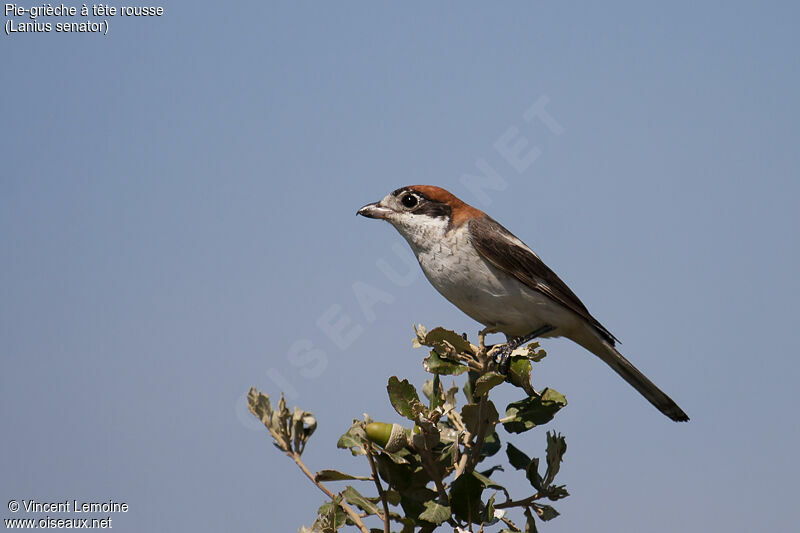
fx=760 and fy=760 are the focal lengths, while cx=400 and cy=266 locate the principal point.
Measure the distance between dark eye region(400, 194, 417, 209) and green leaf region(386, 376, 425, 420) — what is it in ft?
10.5

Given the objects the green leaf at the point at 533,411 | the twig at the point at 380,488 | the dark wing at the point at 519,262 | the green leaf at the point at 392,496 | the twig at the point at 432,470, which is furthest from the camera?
the dark wing at the point at 519,262

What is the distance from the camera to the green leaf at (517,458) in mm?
4512

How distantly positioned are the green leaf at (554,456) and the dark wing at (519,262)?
248 centimetres

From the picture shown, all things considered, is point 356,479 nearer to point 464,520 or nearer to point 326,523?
point 326,523

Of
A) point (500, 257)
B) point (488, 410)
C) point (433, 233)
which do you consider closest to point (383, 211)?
point (433, 233)

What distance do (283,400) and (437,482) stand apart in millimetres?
907

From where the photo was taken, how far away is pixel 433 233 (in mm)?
6902

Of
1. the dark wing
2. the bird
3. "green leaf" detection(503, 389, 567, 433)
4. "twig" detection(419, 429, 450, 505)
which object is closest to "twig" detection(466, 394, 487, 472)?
"twig" detection(419, 429, 450, 505)

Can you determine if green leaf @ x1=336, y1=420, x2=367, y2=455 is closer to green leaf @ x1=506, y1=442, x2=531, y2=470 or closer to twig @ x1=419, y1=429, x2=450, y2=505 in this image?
twig @ x1=419, y1=429, x2=450, y2=505

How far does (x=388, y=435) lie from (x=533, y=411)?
1.11m

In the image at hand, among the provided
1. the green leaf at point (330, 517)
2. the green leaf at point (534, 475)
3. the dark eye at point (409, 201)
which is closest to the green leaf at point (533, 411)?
the green leaf at point (534, 475)

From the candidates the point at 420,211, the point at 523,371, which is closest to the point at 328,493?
the point at 523,371

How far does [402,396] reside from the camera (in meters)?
4.26

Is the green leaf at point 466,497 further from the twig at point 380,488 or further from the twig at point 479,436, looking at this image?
the twig at point 380,488
